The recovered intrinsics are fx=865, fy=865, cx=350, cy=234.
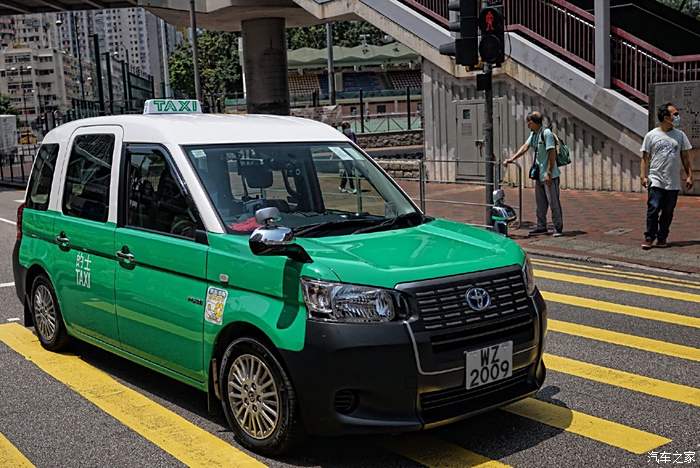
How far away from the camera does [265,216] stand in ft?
15.8

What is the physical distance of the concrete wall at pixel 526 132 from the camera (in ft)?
61.6

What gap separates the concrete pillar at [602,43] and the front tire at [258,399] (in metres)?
15.5

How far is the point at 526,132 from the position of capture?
68.1ft

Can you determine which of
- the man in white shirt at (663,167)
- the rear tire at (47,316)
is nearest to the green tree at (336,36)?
the man in white shirt at (663,167)

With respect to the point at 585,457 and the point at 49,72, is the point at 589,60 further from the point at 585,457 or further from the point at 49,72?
the point at 49,72

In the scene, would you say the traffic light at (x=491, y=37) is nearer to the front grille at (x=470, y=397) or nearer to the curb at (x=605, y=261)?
the curb at (x=605, y=261)

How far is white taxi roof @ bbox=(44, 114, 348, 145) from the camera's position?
5.73 m

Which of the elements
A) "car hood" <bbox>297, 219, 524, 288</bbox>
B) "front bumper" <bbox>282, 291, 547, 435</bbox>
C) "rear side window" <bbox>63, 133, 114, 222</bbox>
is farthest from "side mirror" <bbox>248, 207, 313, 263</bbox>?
"rear side window" <bbox>63, 133, 114, 222</bbox>

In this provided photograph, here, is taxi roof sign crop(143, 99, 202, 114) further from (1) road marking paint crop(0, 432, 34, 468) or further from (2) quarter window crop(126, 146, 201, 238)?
(1) road marking paint crop(0, 432, 34, 468)

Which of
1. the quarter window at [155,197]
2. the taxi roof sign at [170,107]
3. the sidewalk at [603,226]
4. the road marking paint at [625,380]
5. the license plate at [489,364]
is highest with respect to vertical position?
the taxi roof sign at [170,107]

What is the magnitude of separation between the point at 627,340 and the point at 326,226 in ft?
10.8

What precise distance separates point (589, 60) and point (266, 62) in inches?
650

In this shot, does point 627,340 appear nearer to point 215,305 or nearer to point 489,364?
point 489,364

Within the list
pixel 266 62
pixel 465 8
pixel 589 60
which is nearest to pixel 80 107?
pixel 266 62
